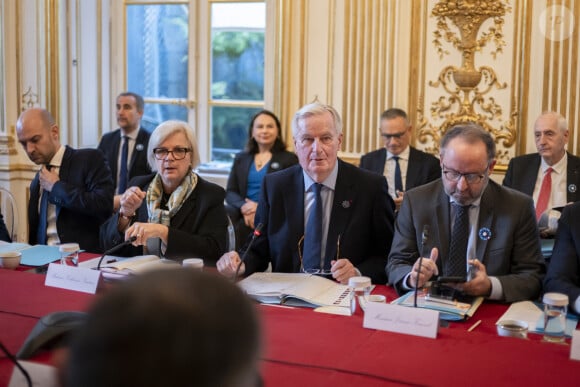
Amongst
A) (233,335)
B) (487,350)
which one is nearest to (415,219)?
(487,350)

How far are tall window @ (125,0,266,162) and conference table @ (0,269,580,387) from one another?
13.5ft

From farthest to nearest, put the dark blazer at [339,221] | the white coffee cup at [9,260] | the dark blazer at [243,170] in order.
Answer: the dark blazer at [243,170], the dark blazer at [339,221], the white coffee cup at [9,260]

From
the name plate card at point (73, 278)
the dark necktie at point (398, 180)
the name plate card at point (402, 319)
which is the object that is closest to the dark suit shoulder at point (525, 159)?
the dark necktie at point (398, 180)

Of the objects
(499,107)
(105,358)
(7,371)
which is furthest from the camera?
(499,107)

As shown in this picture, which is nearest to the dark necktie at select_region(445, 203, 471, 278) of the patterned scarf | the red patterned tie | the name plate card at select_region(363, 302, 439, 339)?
the name plate card at select_region(363, 302, 439, 339)

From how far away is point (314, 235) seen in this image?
10.2 ft

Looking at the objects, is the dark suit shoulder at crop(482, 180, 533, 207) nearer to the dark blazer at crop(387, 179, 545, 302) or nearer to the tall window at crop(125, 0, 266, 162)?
the dark blazer at crop(387, 179, 545, 302)

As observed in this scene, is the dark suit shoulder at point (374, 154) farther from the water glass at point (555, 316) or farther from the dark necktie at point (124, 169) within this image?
the water glass at point (555, 316)

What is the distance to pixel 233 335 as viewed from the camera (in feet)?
2.30

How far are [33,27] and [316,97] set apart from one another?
2344mm

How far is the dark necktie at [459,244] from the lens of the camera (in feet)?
9.08

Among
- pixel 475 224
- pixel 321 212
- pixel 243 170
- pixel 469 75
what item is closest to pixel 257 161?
pixel 243 170

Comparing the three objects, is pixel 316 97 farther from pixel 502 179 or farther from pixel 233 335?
pixel 233 335

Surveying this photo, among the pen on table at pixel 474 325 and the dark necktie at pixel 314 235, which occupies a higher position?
the dark necktie at pixel 314 235
